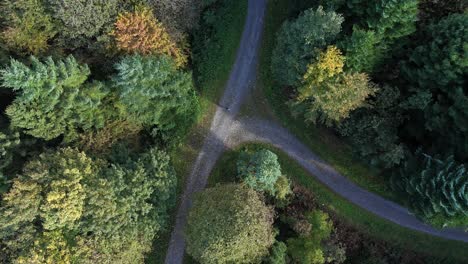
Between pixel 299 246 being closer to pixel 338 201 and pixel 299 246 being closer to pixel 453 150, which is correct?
pixel 338 201

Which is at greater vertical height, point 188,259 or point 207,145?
point 207,145

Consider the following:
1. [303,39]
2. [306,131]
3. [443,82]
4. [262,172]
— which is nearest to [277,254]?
[262,172]

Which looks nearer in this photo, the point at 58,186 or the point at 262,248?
the point at 58,186

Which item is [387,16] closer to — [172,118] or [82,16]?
[172,118]

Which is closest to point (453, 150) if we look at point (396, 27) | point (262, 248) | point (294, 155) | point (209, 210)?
point (396, 27)

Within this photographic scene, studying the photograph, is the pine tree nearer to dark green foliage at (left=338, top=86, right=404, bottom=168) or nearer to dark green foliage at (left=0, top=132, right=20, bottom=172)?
dark green foliage at (left=0, top=132, right=20, bottom=172)

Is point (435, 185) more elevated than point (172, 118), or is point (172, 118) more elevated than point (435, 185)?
point (435, 185)

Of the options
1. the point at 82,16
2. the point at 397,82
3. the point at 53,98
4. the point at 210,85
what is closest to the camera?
the point at 53,98
